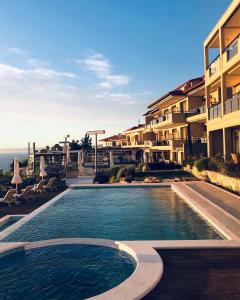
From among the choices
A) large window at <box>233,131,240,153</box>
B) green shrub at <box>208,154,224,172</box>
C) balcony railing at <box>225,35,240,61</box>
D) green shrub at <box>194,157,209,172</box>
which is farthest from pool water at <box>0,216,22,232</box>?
large window at <box>233,131,240,153</box>

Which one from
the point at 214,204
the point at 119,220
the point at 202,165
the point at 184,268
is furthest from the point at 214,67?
the point at 184,268

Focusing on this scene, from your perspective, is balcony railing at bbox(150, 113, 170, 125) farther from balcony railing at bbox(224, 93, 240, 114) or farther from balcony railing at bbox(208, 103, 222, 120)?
balcony railing at bbox(224, 93, 240, 114)

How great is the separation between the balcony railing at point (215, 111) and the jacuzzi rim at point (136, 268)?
16831 mm

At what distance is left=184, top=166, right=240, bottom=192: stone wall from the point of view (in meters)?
17.2

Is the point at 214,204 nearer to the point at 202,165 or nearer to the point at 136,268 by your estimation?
the point at 136,268

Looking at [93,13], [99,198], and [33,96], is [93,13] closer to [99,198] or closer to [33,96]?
[99,198]

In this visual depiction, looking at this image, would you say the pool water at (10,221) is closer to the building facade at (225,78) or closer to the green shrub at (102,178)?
the green shrub at (102,178)

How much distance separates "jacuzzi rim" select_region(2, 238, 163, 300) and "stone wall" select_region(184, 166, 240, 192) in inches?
417

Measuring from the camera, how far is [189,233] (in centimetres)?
1027

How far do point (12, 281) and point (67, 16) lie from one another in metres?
16.6

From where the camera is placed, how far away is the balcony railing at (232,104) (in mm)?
18878

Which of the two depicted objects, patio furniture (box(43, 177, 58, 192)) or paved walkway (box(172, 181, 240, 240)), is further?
patio furniture (box(43, 177, 58, 192))

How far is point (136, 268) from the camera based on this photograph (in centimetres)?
692

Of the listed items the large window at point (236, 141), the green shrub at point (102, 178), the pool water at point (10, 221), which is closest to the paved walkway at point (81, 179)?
the green shrub at point (102, 178)
